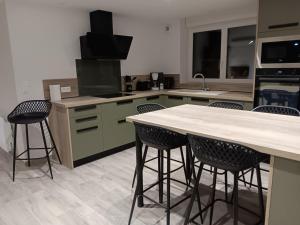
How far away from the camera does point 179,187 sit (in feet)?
8.84

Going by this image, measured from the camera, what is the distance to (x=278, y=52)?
9.78ft

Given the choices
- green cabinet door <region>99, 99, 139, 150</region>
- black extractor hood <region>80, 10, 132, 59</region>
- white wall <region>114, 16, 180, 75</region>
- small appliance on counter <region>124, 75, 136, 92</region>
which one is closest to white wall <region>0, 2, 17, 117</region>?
black extractor hood <region>80, 10, 132, 59</region>

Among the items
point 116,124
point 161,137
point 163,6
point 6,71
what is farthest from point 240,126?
point 6,71

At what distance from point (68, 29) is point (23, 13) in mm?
624

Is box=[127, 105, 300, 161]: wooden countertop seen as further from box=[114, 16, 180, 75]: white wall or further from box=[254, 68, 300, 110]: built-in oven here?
box=[114, 16, 180, 75]: white wall

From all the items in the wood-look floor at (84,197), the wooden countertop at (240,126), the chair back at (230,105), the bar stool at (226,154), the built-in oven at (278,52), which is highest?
the built-in oven at (278,52)

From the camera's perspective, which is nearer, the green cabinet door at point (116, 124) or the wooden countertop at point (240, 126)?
the wooden countertop at point (240, 126)

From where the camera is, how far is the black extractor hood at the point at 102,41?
3479 mm

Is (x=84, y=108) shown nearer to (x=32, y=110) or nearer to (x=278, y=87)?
(x=32, y=110)

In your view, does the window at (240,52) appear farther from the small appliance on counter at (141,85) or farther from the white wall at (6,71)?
the white wall at (6,71)

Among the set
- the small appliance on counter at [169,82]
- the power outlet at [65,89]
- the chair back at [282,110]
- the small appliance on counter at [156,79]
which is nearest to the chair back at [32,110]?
the power outlet at [65,89]

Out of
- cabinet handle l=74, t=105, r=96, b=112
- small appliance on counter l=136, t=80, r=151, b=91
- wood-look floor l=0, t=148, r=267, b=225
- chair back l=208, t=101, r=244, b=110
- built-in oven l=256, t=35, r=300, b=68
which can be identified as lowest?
wood-look floor l=0, t=148, r=267, b=225

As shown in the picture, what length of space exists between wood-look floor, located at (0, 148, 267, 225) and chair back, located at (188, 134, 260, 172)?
2.71 ft

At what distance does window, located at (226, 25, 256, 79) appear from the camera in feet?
13.2
